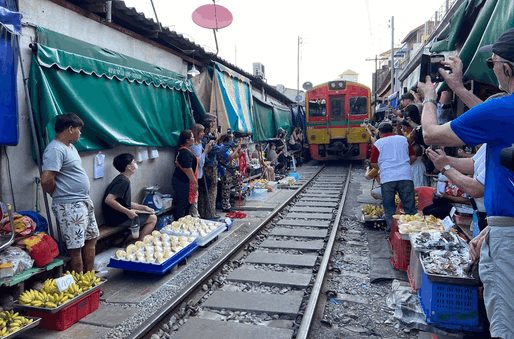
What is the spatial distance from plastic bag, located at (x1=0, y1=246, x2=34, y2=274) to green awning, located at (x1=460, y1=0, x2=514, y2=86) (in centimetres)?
465

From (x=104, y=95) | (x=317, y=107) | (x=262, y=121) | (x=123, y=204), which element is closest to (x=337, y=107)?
(x=317, y=107)

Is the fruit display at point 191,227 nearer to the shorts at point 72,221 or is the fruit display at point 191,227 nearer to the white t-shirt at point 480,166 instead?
the shorts at point 72,221

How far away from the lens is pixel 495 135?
6.84 ft

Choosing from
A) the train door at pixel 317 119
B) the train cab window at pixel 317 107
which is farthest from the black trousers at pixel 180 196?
the train cab window at pixel 317 107

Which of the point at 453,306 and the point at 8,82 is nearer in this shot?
the point at 453,306

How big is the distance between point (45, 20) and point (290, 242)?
4.75m

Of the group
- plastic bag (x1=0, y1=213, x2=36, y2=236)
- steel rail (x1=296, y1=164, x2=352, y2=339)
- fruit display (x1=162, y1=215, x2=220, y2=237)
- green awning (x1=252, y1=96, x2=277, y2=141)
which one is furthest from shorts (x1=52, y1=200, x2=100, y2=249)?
green awning (x1=252, y1=96, x2=277, y2=141)

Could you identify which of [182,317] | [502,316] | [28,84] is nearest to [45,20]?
[28,84]

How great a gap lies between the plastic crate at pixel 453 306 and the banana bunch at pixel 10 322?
352 cm

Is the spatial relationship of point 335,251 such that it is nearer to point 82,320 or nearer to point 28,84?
point 82,320

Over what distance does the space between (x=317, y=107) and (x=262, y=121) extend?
4.94m

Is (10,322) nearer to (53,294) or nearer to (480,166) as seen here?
(53,294)

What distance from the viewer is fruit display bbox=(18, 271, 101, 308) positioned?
3.46 meters

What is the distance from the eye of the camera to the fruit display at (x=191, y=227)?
594cm
